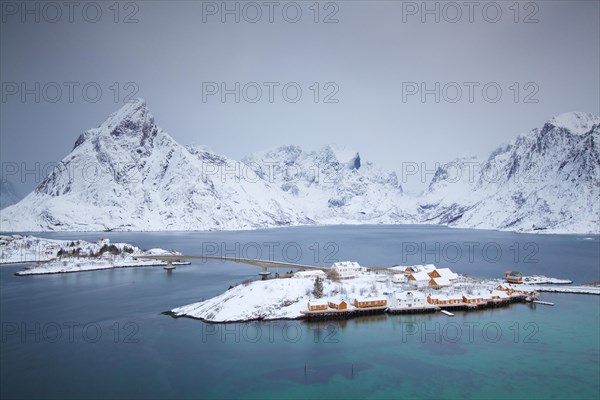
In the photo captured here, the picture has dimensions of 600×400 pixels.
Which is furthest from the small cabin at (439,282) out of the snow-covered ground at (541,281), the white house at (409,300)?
the snow-covered ground at (541,281)

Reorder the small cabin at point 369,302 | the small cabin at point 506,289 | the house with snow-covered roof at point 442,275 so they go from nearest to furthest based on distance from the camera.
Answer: the small cabin at point 369,302 < the small cabin at point 506,289 < the house with snow-covered roof at point 442,275

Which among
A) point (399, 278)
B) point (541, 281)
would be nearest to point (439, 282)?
point (399, 278)

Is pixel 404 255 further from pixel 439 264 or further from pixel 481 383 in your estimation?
pixel 481 383

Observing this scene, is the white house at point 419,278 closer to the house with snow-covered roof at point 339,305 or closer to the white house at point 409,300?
the white house at point 409,300

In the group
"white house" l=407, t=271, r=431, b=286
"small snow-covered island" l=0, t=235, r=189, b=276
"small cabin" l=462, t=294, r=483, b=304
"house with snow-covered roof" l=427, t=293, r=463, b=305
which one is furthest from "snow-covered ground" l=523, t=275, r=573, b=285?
"small snow-covered island" l=0, t=235, r=189, b=276

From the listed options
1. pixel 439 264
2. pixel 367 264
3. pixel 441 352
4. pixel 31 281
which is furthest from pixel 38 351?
pixel 439 264

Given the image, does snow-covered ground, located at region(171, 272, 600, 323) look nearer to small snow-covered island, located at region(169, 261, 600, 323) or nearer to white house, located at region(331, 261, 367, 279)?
small snow-covered island, located at region(169, 261, 600, 323)

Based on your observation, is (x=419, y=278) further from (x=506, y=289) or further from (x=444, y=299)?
(x=506, y=289)
